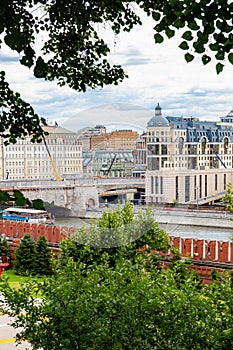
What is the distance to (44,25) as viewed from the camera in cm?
237

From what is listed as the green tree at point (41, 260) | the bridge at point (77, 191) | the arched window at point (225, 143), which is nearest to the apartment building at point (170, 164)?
the bridge at point (77, 191)

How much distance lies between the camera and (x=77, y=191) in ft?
17.7

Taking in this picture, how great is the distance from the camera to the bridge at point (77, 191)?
5055mm

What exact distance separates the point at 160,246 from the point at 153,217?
0.52 metres

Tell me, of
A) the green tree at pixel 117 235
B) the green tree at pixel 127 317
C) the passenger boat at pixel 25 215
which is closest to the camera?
the green tree at pixel 127 317

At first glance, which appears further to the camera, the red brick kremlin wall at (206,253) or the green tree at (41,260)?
the green tree at (41,260)

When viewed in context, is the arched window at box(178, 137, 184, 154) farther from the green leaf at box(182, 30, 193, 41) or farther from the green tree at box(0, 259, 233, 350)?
the green leaf at box(182, 30, 193, 41)

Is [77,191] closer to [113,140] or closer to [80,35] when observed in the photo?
[113,140]

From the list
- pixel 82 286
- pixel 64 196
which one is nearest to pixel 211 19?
pixel 82 286

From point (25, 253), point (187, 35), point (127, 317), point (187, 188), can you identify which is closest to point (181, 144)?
point (187, 188)

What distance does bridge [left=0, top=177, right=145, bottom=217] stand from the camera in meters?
5.05

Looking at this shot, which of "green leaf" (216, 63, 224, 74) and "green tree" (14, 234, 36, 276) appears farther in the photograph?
"green tree" (14, 234, 36, 276)

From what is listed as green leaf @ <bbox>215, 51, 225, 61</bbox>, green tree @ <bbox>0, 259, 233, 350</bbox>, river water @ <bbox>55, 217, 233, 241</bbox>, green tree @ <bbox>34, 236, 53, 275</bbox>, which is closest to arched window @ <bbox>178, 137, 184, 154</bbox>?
green tree @ <bbox>0, 259, 233, 350</bbox>

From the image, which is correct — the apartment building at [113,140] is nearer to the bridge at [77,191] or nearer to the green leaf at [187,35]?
the bridge at [77,191]
